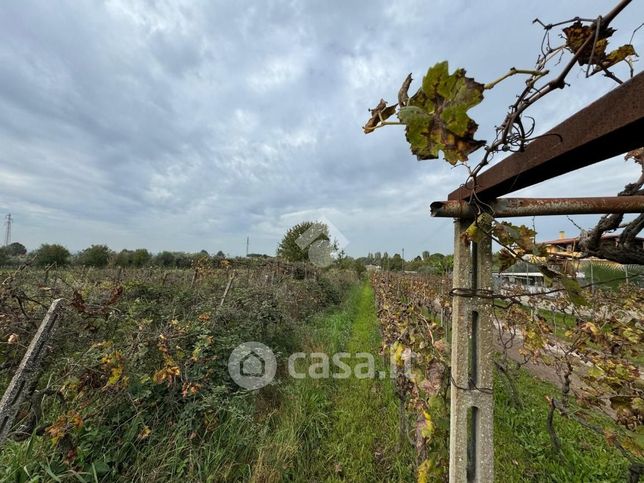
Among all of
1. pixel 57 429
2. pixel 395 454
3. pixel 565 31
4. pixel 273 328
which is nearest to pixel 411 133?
pixel 565 31

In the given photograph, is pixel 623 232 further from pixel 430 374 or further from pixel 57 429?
pixel 57 429

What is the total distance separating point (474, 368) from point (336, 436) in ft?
8.19

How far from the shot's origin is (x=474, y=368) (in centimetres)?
137

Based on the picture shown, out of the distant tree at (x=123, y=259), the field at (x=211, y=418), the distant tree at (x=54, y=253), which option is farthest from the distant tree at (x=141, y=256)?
the field at (x=211, y=418)

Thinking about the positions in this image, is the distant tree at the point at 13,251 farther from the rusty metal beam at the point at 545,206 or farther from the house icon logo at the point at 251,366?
the rusty metal beam at the point at 545,206

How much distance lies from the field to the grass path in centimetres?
1

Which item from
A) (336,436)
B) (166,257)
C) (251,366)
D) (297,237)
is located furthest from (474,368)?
(166,257)

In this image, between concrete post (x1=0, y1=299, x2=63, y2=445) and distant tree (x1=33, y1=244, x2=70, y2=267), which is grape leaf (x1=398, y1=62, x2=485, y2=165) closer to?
concrete post (x1=0, y1=299, x2=63, y2=445)

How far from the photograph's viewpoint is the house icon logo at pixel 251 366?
364cm

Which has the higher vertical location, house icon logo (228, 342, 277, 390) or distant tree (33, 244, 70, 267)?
distant tree (33, 244, 70, 267)

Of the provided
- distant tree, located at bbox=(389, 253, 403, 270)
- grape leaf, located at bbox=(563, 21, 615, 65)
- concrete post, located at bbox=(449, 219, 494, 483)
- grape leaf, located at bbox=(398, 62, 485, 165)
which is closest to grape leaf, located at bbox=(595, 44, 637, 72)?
grape leaf, located at bbox=(563, 21, 615, 65)

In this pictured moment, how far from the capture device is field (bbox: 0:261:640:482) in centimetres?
209

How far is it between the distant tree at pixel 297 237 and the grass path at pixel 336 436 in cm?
1945

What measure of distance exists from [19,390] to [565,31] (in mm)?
3117
